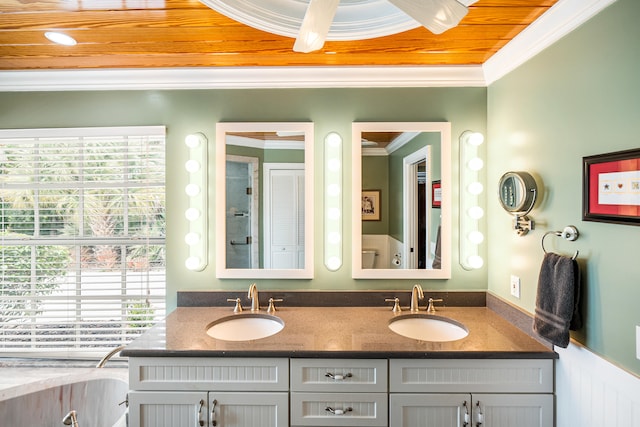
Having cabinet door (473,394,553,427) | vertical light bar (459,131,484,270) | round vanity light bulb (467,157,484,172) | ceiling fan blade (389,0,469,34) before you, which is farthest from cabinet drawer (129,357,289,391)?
round vanity light bulb (467,157,484,172)

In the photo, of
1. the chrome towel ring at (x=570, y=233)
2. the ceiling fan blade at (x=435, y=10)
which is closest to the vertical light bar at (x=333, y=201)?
the ceiling fan blade at (x=435, y=10)

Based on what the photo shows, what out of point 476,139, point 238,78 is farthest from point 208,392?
point 476,139

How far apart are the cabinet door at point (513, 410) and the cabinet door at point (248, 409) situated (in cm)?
88

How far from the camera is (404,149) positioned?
211 centimetres

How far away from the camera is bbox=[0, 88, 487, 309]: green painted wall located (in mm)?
2127

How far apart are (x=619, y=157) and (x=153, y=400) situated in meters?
2.12

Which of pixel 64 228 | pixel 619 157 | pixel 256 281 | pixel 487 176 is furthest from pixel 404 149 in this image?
pixel 64 228

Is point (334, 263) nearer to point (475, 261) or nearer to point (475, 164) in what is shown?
point (475, 261)

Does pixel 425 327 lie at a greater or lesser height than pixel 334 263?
lesser

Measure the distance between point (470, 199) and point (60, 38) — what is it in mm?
2429

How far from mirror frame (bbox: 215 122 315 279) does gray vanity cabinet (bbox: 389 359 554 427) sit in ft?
2.82

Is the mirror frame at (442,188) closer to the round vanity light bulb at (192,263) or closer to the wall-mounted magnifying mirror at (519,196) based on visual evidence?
the wall-mounted magnifying mirror at (519,196)

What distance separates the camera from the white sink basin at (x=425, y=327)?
188 cm

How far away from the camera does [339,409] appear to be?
153 centimetres
